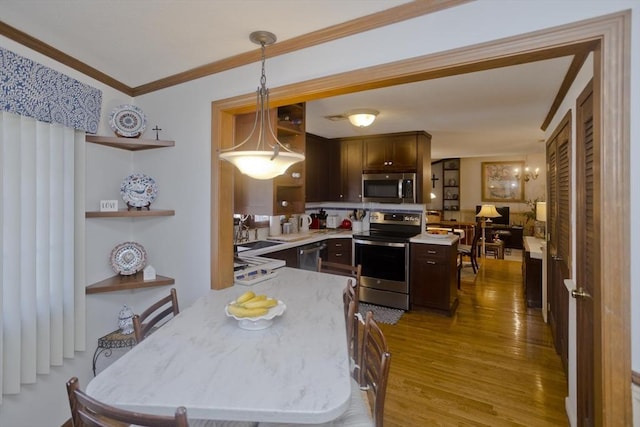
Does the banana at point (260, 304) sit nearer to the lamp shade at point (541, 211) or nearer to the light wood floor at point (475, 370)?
the light wood floor at point (475, 370)

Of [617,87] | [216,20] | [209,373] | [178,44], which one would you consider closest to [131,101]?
[178,44]

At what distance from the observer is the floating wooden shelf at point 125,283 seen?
2.21 meters

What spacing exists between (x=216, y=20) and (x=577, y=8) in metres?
1.55

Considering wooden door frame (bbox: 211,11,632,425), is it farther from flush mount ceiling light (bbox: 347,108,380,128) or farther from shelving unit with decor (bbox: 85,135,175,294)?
shelving unit with decor (bbox: 85,135,175,294)

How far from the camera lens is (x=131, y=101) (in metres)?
2.65

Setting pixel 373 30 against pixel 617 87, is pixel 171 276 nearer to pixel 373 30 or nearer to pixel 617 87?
pixel 373 30

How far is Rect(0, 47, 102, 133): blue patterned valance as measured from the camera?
5.38 feet

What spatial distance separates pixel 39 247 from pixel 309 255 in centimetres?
267

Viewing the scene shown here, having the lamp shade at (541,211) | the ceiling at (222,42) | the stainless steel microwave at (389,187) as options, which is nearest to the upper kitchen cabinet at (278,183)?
the ceiling at (222,42)

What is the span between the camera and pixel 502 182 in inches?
351

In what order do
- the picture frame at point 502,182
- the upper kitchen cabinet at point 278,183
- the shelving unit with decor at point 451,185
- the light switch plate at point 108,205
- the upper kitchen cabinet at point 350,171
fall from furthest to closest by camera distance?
the shelving unit with decor at point 451,185, the picture frame at point 502,182, the upper kitchen cabinet at point 350,171, the upper kitchen cabinet at point 278,183, the light switch plate at point 108,205

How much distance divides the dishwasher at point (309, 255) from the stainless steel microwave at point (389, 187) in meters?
1.08

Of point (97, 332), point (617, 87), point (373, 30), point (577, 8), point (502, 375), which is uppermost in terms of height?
point (373, 30)

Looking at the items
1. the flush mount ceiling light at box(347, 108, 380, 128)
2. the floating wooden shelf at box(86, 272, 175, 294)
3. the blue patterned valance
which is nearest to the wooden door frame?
the flush mount ceiling light at box(347, 108, 380, 128)
